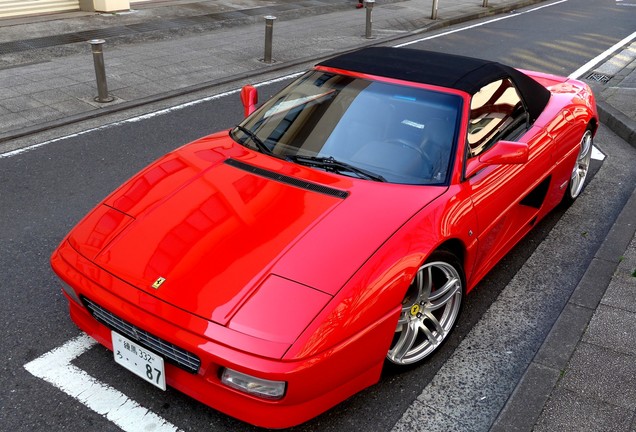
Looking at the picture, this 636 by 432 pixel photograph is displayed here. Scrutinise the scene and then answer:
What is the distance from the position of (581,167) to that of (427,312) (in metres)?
2.88

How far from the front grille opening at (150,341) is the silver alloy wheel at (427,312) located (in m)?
1.02

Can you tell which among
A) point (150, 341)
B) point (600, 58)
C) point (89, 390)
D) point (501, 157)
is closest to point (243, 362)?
point (150, 341)

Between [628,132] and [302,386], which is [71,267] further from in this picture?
[628,132]

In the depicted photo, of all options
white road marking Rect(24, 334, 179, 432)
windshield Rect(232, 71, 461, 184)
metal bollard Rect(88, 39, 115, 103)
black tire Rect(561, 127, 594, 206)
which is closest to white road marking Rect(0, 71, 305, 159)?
metal bollard Rect(88, 39, 115, 103)

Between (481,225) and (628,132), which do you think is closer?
(481,225)

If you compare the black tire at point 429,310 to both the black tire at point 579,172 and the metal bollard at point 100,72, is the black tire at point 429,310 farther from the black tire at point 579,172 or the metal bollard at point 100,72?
the metal bollard at point 100,72

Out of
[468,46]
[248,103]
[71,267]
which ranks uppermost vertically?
[248,103]

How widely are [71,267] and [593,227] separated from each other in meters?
4.02

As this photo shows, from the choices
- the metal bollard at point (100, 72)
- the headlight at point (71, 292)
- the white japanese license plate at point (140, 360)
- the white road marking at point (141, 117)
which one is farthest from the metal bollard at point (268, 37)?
the white japanese license plate at point (140, 360)

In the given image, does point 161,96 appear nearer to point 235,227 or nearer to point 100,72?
point 100,72

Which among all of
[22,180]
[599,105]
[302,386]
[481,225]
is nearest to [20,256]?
[22,180]

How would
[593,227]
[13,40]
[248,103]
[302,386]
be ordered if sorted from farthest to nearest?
[13,40], [593,227], [248,103], [302,386]

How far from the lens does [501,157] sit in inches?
144

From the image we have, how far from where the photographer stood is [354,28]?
1348cm
